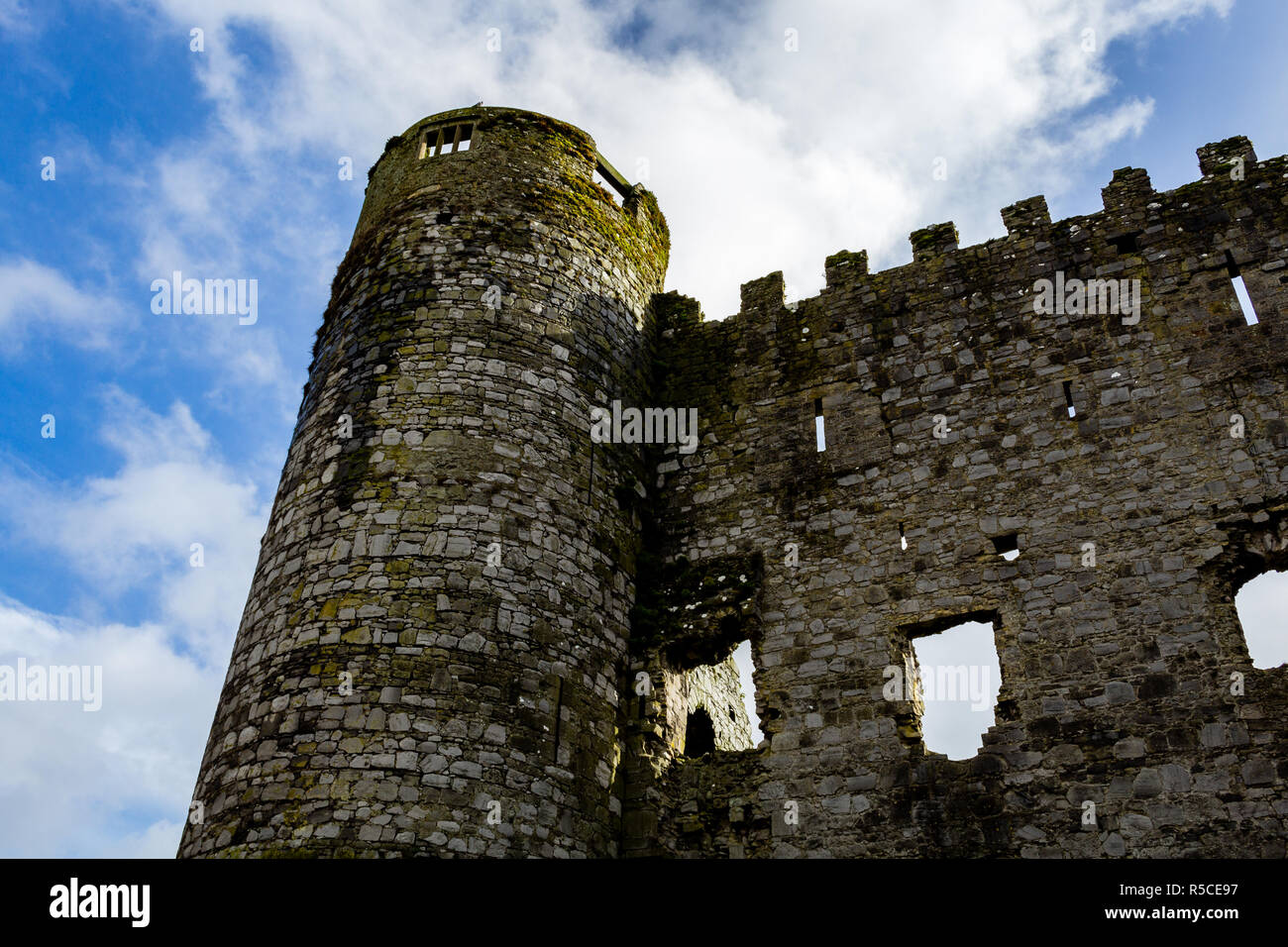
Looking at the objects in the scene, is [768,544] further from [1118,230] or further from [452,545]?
[1118,230]

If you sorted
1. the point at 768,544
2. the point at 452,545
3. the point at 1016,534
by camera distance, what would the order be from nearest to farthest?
the point at 452,545, the point at 1016,534, the point at 768,544

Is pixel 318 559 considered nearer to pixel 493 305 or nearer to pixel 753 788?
pixel 493 305

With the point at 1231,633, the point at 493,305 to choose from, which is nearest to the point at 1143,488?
the point at 1231,633

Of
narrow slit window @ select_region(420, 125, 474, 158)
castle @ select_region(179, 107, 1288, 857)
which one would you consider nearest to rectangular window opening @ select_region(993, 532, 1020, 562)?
castle @ select_region(179, 107, 1288, 857)

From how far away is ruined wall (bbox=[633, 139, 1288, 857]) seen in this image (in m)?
8.07

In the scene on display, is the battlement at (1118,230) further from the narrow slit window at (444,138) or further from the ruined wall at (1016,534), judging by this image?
the narrow slit window at (444,138)

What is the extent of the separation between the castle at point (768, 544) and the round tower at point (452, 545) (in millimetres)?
35

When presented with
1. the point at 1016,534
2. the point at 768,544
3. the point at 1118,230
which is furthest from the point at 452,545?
the point at 1118,230

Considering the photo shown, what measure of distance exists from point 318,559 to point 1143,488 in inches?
299

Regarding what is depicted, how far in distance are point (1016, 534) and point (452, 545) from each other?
5.30 meters

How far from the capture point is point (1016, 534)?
950cm

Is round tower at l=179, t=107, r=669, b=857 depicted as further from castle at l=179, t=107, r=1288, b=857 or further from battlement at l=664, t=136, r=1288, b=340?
battlement at l=664, t=136, r=1288, b=340

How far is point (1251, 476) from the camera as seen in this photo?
8797 millimetres
